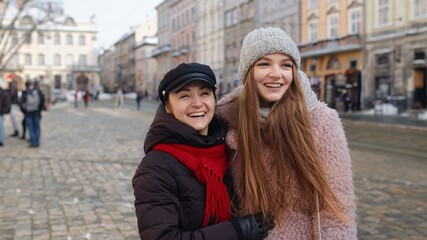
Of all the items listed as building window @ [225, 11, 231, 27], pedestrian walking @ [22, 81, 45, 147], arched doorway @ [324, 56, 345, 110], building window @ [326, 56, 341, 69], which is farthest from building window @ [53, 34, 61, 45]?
pedestrian walking @ [22, 81, 45, 147]

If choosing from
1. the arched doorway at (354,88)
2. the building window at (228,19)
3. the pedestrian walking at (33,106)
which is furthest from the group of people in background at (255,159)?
the building window at (228,19)

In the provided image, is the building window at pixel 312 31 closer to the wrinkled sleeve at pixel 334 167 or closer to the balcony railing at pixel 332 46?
the balcony railing at pixel 332 46

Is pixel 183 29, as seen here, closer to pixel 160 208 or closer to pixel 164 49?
pixel 164 49

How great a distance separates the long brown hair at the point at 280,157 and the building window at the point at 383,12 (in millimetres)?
27823

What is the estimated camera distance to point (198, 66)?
1743 millimetres

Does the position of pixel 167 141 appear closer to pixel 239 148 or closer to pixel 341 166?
pixel 239 148

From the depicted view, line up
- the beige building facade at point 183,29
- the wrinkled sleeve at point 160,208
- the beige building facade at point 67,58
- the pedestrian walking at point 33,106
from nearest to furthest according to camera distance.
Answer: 1. the wrinkled sleeve at point 160,208
2. the pedestrian walking at point 33,106
3. the beige building facade at point 183,29
4. the beige building facade at point 67,58

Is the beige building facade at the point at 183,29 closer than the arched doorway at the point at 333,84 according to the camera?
No

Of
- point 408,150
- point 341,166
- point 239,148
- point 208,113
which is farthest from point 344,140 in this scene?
point 408,150

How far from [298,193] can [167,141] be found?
1.74 feet

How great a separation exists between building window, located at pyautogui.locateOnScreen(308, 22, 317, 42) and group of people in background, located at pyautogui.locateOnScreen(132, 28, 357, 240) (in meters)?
32.5

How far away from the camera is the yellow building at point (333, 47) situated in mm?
29641

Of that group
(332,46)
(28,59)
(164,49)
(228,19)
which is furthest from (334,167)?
(28,59)

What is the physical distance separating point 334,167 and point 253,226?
37 cm
